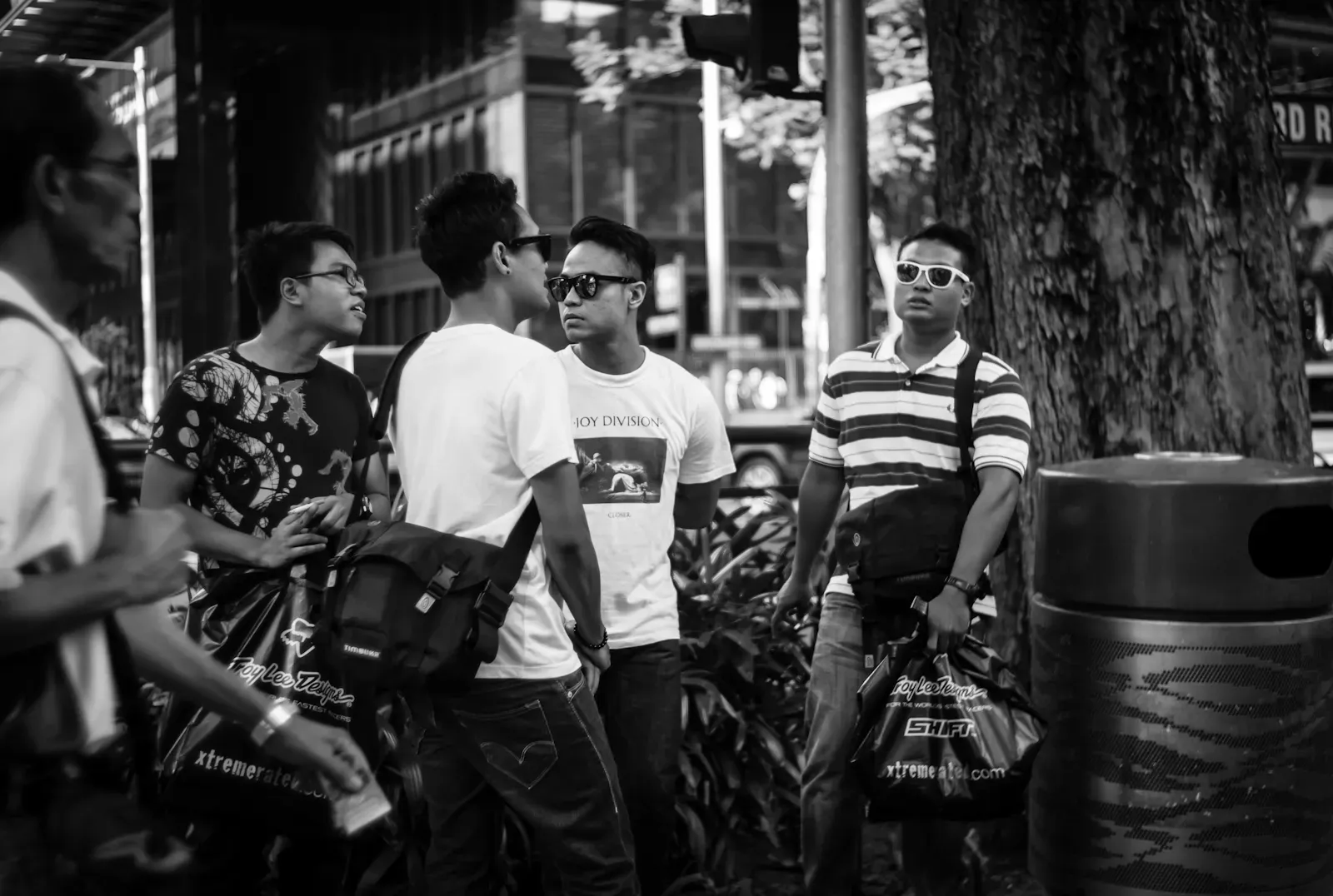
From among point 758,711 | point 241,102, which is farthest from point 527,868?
point 241,102

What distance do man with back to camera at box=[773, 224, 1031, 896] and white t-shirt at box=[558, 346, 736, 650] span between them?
442mm

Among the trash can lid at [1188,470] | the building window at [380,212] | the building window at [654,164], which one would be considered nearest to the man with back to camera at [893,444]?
the trash can lid at [1188,470]

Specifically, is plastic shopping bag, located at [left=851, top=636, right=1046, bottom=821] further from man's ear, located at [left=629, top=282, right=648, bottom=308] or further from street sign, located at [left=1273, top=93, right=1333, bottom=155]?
street sign, located at [left=1273, top=93, right=1333, bottom=155]

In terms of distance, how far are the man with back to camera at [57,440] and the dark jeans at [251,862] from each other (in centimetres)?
150

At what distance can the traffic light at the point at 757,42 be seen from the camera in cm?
698

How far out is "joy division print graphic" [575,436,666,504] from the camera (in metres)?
4.04

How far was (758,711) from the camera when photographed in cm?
517

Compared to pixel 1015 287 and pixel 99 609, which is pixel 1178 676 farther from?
pixel 99 609

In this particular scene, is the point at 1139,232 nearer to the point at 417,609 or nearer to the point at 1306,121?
the point at 417,609

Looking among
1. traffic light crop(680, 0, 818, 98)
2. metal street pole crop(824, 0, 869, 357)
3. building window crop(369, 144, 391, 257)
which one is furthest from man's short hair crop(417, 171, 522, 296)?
building window crop(369, 144, 391, 257)

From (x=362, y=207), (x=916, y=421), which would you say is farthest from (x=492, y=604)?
(x=362, y=207)

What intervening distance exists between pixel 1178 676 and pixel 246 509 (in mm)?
2299

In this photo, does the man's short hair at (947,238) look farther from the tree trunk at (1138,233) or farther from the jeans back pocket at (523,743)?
the jeans back pocket at (523,743)

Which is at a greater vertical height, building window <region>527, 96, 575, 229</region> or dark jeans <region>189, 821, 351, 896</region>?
building window <region>527, 96, 575, 229</region>
